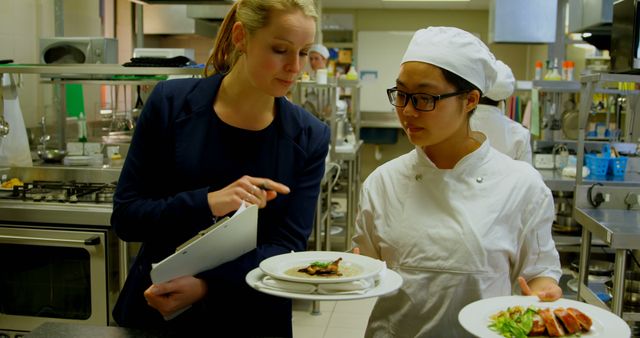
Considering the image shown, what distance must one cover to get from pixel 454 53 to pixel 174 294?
766mm

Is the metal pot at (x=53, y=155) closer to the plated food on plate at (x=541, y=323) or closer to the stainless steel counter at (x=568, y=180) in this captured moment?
the stainless steel counter at (x=568, y=180)

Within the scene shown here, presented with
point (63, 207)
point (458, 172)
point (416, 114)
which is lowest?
point (63, 207)

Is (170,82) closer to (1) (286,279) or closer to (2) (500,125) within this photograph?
(1) (286,279)

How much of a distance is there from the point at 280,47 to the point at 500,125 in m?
2.46

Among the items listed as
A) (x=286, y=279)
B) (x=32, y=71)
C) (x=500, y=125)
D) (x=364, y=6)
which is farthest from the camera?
(x=364, y=6)

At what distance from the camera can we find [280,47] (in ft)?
4.64

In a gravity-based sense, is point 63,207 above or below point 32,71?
below

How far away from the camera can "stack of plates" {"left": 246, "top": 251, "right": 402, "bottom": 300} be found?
1.16 m

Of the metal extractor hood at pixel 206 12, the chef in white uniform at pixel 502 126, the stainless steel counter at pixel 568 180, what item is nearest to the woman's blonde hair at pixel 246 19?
the chef in white uniform at pixel 502 126

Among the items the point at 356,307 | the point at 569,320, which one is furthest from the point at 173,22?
the point at 569,320

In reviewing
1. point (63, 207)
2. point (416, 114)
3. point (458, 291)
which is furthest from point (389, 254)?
point (63, 207)

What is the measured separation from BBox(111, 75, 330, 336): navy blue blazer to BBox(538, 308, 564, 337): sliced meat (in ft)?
1.84

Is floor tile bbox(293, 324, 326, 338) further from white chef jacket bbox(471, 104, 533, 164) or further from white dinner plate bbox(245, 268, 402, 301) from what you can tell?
white dinner plate bbox(245, 268, 402, 301)

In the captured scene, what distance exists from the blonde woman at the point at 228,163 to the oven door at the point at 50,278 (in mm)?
1310
